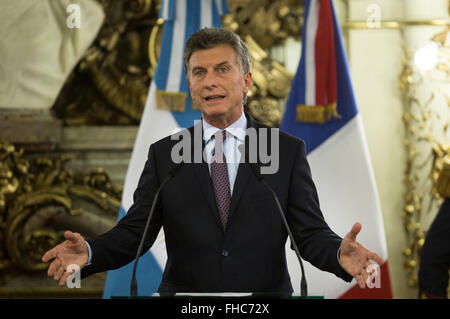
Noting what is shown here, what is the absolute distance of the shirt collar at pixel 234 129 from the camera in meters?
1.67

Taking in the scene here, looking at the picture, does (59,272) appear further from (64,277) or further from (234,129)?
(234,129)

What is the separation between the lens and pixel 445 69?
4164mm

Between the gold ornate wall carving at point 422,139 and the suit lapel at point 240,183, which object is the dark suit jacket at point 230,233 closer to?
the suit lapel at point 240,183

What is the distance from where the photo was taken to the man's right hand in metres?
1.30

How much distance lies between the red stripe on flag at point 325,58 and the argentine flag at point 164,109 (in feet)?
1.84

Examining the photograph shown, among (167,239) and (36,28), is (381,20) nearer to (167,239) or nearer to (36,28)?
(36,28)

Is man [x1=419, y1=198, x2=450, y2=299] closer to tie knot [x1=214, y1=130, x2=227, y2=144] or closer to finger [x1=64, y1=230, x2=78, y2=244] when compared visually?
tie knot [x1=214, y1=130, x2=227, y2=144]

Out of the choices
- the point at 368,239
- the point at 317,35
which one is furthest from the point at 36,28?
the point at 368,239

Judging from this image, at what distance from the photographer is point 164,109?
3061mm

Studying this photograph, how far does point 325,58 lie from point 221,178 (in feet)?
5.59

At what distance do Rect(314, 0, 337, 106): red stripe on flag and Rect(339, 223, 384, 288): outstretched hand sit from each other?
1777mm

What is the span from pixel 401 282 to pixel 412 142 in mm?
1023
